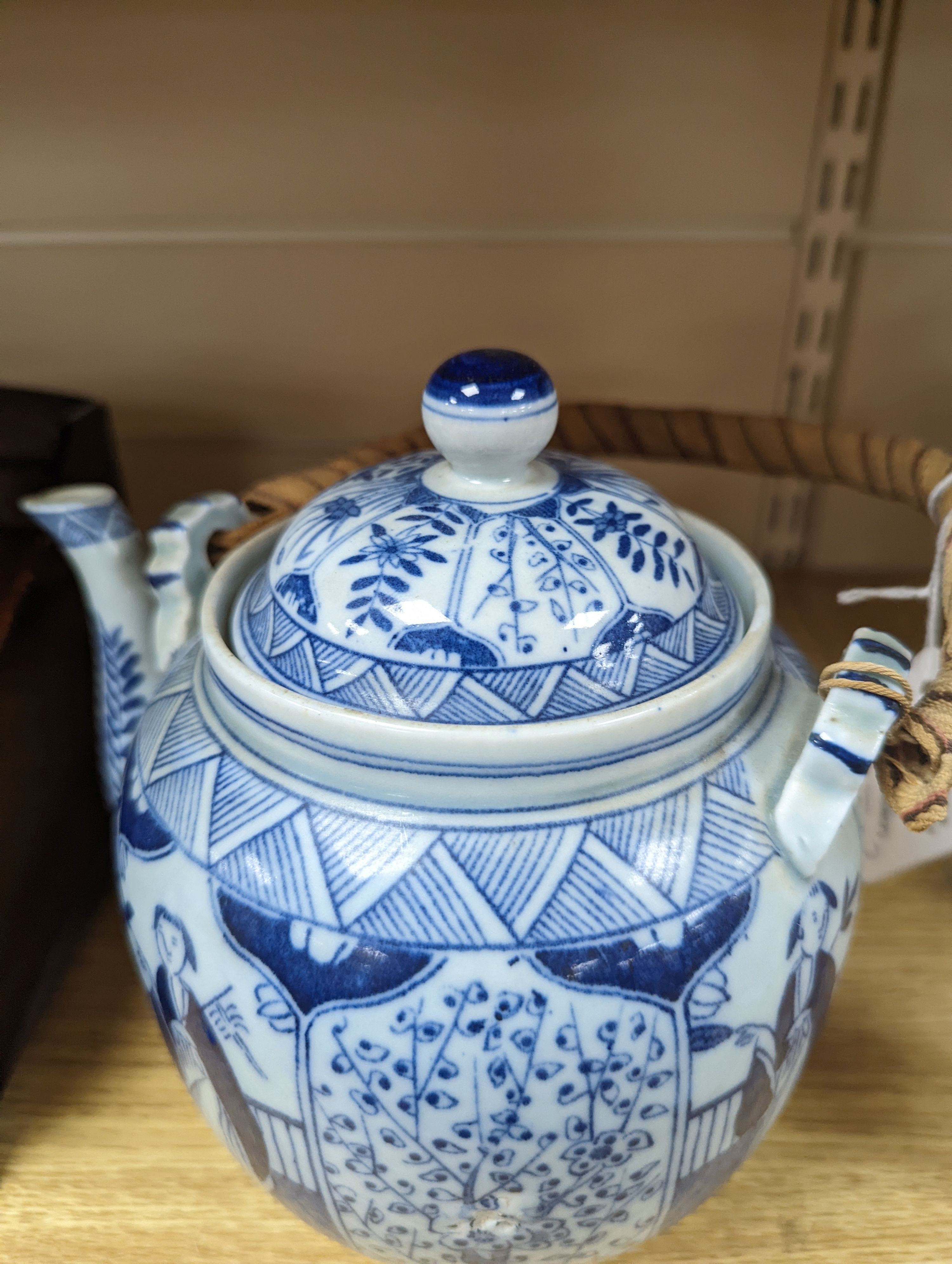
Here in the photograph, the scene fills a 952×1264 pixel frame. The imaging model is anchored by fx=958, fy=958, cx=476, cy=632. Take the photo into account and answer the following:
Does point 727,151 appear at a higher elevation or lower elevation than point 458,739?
higher

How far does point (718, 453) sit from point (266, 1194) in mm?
688

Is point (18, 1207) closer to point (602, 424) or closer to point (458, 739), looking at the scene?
point (458, 739)

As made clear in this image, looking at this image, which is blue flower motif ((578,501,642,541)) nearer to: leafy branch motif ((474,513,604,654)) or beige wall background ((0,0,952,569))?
leafy branch motif ((474,513,604,654))

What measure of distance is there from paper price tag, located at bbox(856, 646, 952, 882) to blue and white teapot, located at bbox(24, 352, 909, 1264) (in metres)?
0.18

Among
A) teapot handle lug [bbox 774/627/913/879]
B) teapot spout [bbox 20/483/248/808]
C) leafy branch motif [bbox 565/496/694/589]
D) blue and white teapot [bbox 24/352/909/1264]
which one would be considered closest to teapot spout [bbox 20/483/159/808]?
teapot spout [bbox 20/483/248/808]

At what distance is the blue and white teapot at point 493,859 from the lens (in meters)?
0.46

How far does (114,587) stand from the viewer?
2.30 ft

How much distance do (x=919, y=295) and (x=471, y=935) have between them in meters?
1.07

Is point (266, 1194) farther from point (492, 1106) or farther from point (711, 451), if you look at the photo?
point (711, 451)

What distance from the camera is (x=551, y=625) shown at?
0.51 meters

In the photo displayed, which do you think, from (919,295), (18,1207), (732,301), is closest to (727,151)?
(732,301)

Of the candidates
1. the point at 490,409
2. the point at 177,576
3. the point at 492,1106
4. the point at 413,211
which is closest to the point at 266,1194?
the point at 492,1106

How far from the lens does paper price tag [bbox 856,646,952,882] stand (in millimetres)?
734

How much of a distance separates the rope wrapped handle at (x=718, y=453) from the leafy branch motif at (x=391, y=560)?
0.18 metres
